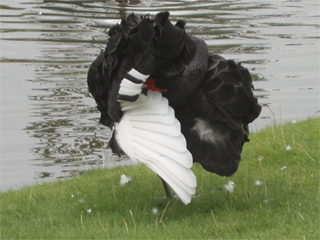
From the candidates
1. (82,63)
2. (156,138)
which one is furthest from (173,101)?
(82,63)

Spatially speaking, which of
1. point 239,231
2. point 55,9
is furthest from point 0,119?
point 55,9

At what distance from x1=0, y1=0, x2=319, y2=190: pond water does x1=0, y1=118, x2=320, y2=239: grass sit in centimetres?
129

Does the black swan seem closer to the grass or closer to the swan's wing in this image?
the swan's wing

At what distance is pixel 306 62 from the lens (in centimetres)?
1201

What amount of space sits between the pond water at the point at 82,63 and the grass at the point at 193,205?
1.29 m

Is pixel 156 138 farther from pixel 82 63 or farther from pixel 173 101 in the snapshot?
pixel 82 63

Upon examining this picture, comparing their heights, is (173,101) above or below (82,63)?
above

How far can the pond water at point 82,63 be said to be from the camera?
26.4 feet

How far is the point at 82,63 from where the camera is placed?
12.0 meters

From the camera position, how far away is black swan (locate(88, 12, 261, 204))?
4.04 metres

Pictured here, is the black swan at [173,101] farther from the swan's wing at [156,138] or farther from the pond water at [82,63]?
the pond water at [82,63]

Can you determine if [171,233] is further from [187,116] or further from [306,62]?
[306,62]

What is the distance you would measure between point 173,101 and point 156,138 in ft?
1.00

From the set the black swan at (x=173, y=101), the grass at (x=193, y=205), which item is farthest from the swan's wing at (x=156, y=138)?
the grass at (x=193, y=205)
